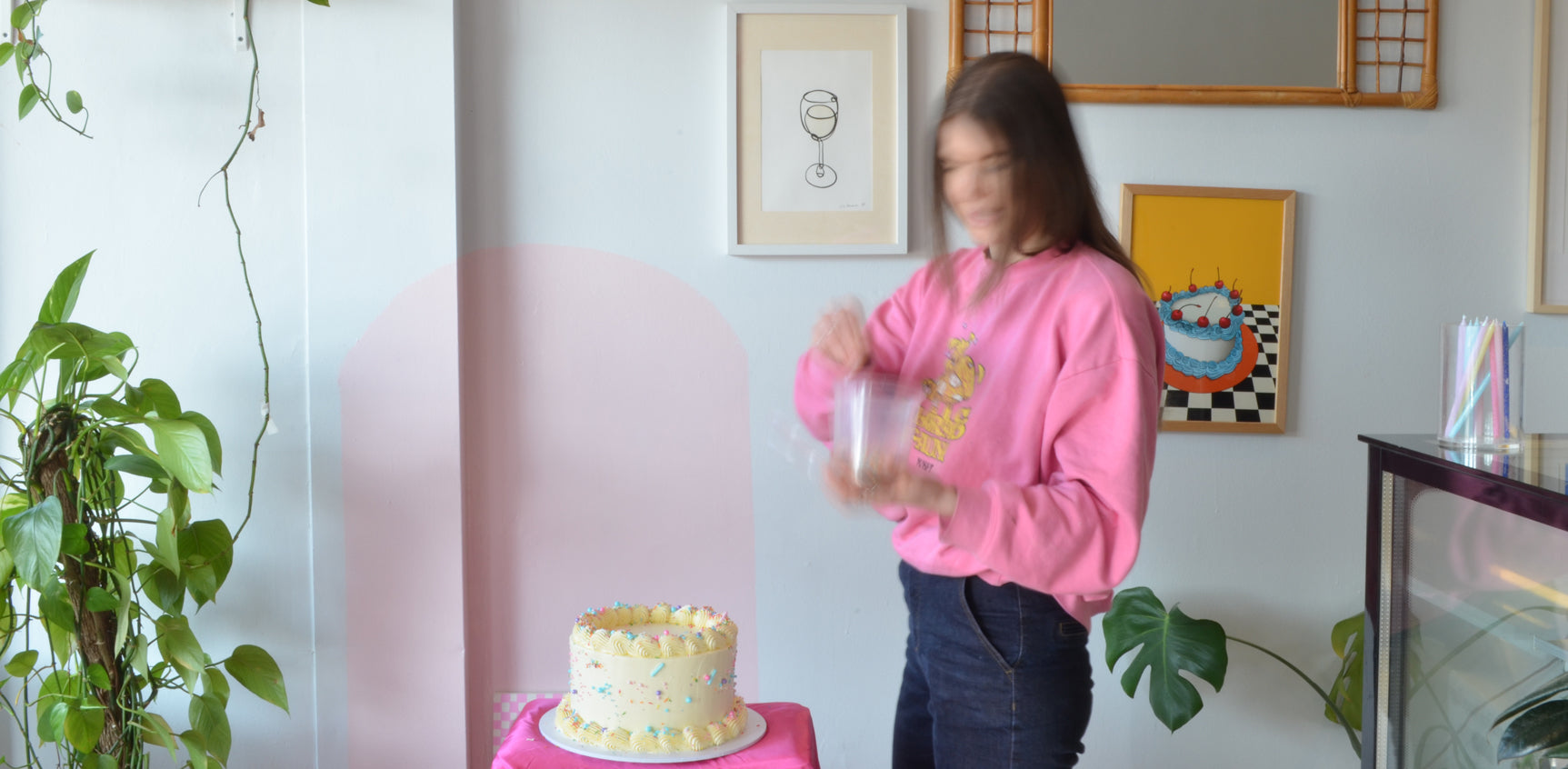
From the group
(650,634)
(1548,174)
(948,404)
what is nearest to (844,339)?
(948,404)

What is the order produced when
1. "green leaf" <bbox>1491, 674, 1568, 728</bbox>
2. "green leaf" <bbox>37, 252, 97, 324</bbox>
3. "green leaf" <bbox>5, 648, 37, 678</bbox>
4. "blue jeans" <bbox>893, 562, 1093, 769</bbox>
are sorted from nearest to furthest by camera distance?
"blue jeans" <bbox>893, 562, 1093, 769</bbox> → "green leaf" <bbox>1491, 674, 1568, 728</bbox> → "green leaf" <bbox>37, 252, 97, 324</bbox> → "green leaf" <bbox>5, 648, 37, 678</bbox>

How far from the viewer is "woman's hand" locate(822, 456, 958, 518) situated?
3.24 ft

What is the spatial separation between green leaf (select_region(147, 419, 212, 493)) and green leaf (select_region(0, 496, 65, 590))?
15 centimetres

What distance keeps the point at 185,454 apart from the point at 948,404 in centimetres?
109

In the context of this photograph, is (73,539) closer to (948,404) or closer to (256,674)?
(256,674)

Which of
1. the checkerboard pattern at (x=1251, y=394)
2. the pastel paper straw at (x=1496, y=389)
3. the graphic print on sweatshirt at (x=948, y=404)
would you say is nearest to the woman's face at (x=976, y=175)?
the graphic print on sweatshirt at (x=948, y=404)

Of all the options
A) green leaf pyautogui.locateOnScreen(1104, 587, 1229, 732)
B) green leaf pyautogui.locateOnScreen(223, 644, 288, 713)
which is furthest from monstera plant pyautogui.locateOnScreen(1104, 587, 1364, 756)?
green leaf pyautogui.locateOnScreen(223, 644, 288, 713)

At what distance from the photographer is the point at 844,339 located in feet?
3.90

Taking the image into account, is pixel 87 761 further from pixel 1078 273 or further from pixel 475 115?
pixel 1078 273

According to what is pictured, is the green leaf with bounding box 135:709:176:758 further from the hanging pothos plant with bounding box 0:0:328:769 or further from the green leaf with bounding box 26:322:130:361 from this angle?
the green leaf with bounding box 26:322:130:361

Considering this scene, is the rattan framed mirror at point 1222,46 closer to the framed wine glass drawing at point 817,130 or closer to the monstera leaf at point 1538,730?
the framed wine glass drawing at point 817,130

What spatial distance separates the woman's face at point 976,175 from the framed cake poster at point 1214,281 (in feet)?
3.42

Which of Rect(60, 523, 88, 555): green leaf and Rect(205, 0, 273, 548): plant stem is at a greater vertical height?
Rect(205, 0, 273, 548): plant stem

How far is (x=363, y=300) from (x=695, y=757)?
1.04m
